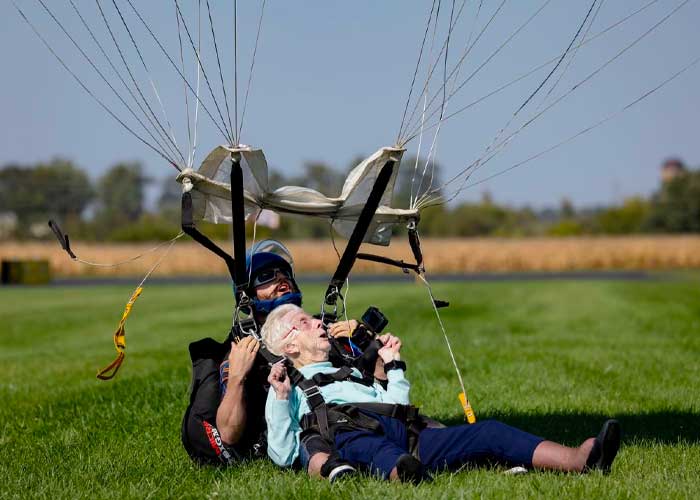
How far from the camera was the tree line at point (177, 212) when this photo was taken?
87.3 m

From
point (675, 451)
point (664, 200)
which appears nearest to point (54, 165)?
point (664, 200)

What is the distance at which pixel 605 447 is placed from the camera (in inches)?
197

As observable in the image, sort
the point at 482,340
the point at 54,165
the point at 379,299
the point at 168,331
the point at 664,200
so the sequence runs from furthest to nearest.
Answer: the point at 54,165 < the point at 664,200 < the point at 379,299 < the point at 168,331 < the point at 482,340

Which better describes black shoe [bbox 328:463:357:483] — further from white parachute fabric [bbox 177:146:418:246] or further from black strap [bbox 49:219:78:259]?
black strap [bbox 49:219:78:259]

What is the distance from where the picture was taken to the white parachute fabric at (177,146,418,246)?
5.69 meters

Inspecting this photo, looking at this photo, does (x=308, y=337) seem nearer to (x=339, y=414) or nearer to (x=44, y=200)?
(x=339, y=414)

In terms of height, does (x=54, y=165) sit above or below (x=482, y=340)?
above

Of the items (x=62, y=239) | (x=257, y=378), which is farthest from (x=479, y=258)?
(x=62, y=239)

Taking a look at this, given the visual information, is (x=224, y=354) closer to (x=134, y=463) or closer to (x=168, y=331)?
(x=134, y=463)

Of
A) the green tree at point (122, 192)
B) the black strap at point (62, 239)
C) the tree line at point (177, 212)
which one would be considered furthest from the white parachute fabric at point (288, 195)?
the green tree at point (122, 192)

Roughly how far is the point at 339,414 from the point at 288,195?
1.39m

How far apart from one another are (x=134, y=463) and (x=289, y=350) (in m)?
1.21

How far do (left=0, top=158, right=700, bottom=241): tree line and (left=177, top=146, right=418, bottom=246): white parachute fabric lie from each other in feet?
213

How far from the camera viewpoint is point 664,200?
90.1 meters
